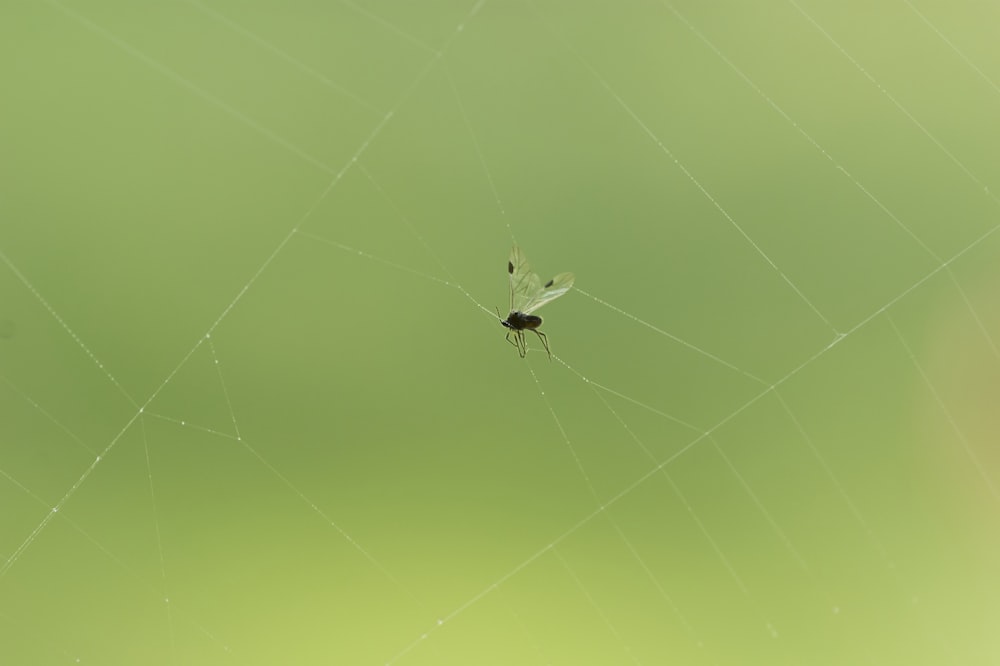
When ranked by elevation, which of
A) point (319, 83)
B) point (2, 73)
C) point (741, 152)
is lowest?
point (2, 73)

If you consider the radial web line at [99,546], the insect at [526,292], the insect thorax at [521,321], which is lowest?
the radial web line at [99,546]

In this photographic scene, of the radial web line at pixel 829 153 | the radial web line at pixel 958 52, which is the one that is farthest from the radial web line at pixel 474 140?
the radial web line at pixel 958 52

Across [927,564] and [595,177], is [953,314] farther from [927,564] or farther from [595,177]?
[595,177]

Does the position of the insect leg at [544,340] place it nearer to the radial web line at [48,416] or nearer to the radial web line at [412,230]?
the radial web line at [412,230]

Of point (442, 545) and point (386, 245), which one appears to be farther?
point (386, 245)

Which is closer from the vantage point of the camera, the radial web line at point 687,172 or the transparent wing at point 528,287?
the transparent wing at point 528,287

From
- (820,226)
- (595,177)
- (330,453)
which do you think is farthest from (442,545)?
(820,226)
